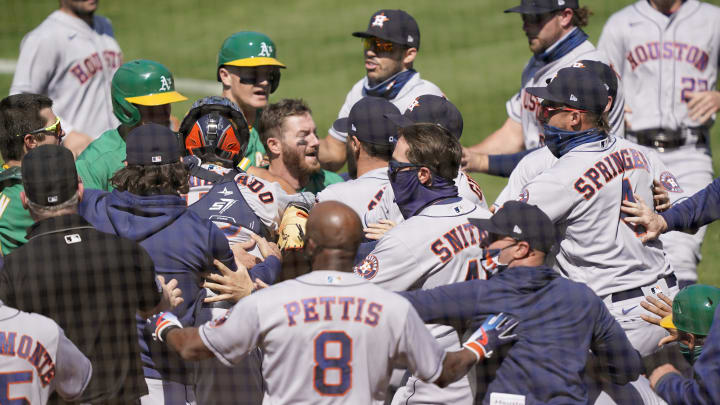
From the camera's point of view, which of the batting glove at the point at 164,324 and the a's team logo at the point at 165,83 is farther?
the a's team logo at the point at 165,83

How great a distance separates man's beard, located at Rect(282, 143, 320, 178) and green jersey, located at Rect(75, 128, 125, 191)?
1.01 meters

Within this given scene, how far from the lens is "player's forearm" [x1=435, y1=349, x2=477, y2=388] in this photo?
13.6 feet

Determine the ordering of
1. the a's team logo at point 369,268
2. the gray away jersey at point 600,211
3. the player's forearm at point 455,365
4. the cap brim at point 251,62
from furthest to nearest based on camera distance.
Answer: the cap brim at point 251,62, the gray away jersey at point 600,211, the a's team logo at point 369,268, the player's forearm at point 455,365

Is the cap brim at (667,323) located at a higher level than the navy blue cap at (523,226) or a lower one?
lower

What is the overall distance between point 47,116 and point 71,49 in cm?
327

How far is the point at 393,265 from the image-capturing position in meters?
4.71

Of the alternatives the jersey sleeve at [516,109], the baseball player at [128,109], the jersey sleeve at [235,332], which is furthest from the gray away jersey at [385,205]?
the jersey sleeve at [516,109]

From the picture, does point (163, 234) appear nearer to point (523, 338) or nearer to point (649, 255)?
point (523, 338)

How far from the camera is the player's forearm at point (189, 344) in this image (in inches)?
161

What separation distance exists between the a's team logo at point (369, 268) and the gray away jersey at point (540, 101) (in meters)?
2.67

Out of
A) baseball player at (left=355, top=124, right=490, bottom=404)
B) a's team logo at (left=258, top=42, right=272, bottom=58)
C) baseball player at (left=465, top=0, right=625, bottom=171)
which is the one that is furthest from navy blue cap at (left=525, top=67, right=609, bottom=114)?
a's team logo at (left=258, top=42, right=272, bottom=58)

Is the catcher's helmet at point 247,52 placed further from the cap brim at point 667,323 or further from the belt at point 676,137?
the cap brim at point 667,323

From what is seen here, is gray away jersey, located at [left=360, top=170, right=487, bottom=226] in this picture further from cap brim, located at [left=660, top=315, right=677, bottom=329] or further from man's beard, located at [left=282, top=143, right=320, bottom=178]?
cap brim, located at [left=660, top=315, right=677, bottom=329]

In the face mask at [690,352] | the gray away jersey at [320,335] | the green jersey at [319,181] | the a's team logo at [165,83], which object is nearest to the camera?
the gray away jersey at [320,335]
